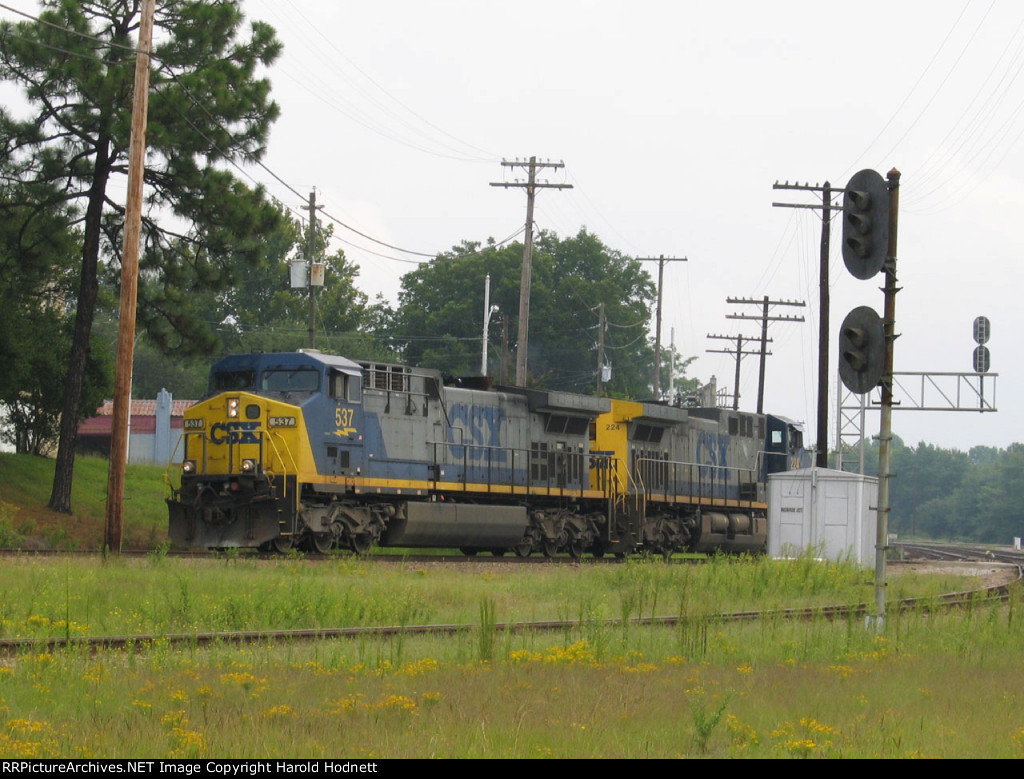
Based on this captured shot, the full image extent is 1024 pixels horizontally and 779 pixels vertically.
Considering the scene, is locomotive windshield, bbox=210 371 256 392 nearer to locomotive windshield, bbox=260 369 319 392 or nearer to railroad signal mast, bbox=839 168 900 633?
locomotive windshield, bbox=260 369 319 392

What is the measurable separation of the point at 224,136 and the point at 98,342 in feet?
26.8

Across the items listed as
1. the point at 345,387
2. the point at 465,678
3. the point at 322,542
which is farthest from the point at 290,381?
the point at 465,678

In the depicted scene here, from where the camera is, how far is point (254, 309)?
7462 centimetres

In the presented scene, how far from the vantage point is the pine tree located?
25625mm

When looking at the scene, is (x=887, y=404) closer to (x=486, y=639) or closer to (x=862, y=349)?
(x=862, y=349)

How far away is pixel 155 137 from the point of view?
25469 millimetres

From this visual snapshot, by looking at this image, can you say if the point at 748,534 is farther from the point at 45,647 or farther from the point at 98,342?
the point at 45,647

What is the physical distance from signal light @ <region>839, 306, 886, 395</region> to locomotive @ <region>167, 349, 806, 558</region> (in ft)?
37.1

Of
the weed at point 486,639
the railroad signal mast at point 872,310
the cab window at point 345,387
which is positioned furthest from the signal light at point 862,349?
the cab window at point 345,387

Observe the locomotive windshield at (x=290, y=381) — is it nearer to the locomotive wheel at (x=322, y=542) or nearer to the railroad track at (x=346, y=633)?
the locomotive wheel at (x=322, y=542)

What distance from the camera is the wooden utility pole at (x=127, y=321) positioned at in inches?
789

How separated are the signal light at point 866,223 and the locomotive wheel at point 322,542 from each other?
12.4 meters

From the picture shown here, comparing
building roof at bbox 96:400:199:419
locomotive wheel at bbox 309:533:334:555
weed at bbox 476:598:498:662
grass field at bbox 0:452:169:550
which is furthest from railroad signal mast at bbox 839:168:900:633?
building roof at bbox 96:400:199:419
